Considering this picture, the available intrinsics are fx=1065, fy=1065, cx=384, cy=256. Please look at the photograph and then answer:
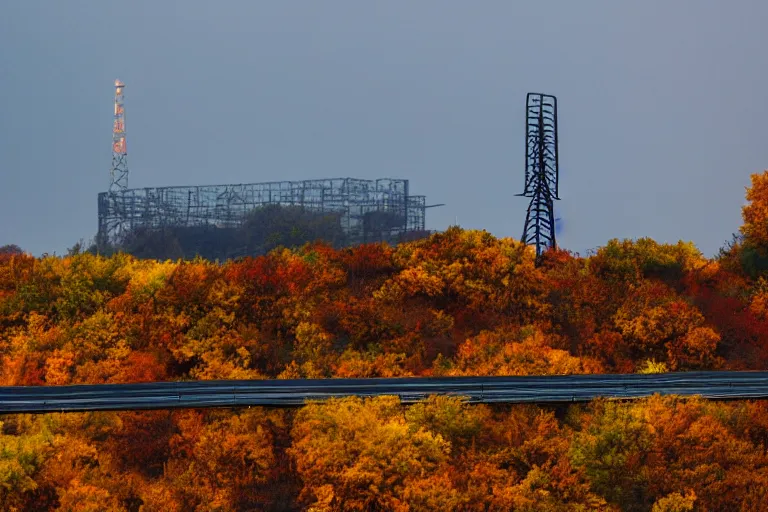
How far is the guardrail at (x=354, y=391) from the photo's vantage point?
32781 mm

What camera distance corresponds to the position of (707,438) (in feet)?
106

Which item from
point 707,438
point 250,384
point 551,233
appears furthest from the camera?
point 551,233

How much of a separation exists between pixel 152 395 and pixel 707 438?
56.1ft

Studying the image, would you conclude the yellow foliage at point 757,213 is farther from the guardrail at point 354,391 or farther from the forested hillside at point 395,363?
the guardrail at point 354,391

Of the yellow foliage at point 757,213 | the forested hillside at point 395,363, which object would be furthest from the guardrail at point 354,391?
the yellow foliage at point 757,213

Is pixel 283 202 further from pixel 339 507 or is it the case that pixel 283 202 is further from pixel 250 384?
pixel 339 507

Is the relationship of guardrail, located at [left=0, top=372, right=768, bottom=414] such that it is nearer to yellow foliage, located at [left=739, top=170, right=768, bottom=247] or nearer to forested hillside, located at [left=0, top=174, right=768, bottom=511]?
forested hillside, located at [left=0, top=174, right=768, bottom=511]

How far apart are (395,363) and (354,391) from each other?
285 inches

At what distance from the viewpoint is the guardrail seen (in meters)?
32.8

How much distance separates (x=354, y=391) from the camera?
111 ft

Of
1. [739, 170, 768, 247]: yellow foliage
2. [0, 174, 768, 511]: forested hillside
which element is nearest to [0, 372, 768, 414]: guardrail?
[0, 174, 768, 511]: forested hillside

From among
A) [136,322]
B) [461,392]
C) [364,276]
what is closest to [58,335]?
[136,322]

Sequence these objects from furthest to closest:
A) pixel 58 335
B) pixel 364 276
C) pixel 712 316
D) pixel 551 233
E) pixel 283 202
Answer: pixel 283 202, pixel 551 233, pixel 364 276, pixel 712 316, pixel 58 335

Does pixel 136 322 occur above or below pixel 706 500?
above
